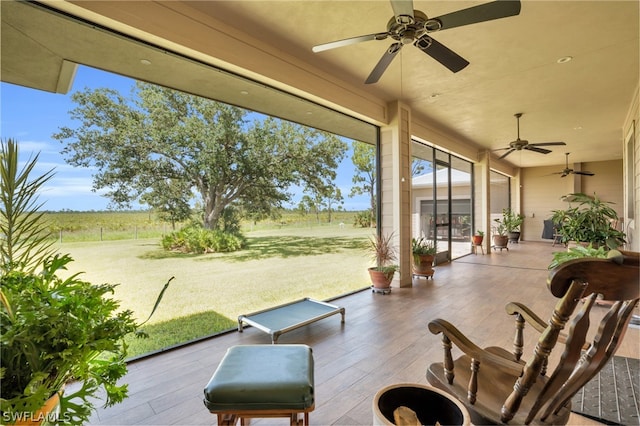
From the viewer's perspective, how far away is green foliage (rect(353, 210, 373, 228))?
5.14 metres

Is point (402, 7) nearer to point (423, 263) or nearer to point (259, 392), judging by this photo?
point (259, 392)

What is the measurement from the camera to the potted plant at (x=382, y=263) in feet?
15.3

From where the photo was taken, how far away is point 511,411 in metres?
1.22

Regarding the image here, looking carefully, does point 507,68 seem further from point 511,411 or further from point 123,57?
point 123,57

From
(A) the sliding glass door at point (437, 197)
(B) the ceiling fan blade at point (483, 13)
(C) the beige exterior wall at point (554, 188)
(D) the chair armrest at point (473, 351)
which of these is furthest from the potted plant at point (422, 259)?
(C) the beige exterior wall at point (554, 188)

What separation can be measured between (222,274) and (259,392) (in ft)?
7.91

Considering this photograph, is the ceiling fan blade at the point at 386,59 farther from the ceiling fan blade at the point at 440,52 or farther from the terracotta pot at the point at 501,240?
the terracotta pot at the point at 501,240

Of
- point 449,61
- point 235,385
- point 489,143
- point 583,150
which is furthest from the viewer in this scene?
point 583,150

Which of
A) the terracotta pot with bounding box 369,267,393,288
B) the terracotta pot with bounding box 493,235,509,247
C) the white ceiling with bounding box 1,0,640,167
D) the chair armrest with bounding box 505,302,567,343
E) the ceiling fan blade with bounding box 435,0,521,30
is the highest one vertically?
the white ceiling with bounding box 1,0,640,167

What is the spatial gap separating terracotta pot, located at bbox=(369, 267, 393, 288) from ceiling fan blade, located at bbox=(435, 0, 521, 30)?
3.38 meters

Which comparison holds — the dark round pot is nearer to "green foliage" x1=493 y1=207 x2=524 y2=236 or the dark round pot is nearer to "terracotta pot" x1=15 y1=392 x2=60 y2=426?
"terracotta pot" x1=15 y1=392 x2=60 y2=426

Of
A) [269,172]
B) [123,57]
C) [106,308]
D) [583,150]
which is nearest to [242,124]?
[269,172]

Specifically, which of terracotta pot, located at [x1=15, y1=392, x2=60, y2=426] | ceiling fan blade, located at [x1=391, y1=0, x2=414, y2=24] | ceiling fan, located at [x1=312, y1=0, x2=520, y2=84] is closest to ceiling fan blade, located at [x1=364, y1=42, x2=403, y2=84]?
ceiling fan, located at [x1=312, y1=0, x2=520, y2=84]

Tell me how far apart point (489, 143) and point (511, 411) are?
8.41 m
